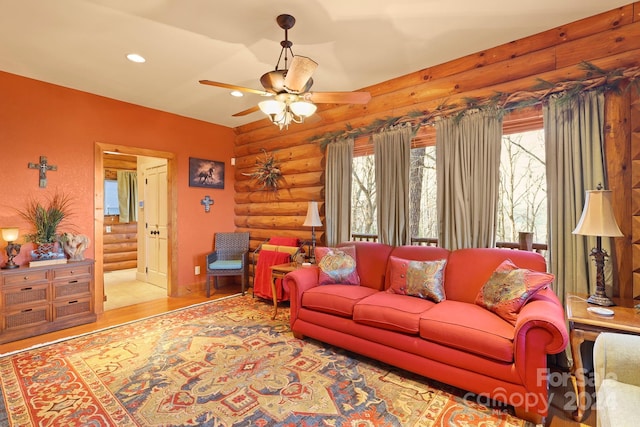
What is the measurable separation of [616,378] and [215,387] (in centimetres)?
246

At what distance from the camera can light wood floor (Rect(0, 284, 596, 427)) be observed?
1942mm

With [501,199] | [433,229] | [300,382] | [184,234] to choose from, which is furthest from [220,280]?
[501,199]

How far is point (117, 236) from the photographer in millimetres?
6992

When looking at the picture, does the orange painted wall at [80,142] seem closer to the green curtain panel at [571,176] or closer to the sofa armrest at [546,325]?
the sofa armrest at [546,325]

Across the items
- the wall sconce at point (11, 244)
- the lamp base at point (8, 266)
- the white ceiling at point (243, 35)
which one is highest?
the white ceiling at point (243, 35)

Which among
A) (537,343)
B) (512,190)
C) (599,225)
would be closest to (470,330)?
(537,343)

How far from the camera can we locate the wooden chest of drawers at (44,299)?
312cm

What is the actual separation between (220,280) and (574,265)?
489 centimetres

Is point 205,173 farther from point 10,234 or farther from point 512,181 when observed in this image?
point 512,181

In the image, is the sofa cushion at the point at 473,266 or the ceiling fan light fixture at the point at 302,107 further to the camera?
the sofa cushion at the point at 473,266

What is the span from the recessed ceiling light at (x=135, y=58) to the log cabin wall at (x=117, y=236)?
4580 mm

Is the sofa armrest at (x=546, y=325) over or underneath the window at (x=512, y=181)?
underneath

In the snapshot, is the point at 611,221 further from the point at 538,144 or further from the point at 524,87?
the point at 524,87

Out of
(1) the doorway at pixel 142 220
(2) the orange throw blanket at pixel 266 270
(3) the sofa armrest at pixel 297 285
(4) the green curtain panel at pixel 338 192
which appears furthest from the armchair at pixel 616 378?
(1) the doorway at pixel 142 220
